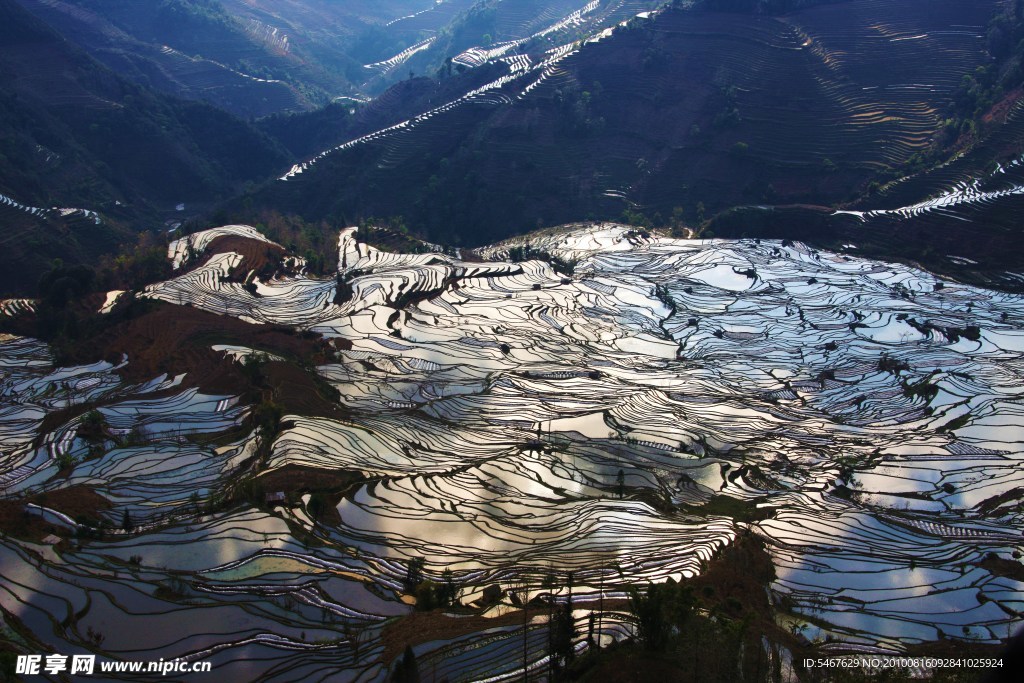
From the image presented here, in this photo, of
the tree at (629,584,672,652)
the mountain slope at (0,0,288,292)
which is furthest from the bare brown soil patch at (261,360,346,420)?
the mountain slope at (0,0,288,292)

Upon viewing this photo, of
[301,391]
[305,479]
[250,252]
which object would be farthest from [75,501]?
[250,252]

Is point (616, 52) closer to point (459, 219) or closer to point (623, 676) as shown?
point (459, 219)

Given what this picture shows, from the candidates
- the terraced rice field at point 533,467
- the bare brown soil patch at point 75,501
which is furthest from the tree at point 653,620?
the bare brown soil patch at point 75,501

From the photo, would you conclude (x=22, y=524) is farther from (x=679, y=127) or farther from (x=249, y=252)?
(x=679, y=127)

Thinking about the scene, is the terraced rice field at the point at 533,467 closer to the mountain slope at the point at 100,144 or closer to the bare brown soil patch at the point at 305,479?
the bare brown soil patch at the point at 305,479

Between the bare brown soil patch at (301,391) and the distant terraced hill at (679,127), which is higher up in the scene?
the distant terraced hill at (679,127)

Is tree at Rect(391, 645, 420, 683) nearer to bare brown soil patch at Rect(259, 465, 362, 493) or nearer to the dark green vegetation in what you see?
bare brown soil patch at Rect(259, 465, 362, 493)
